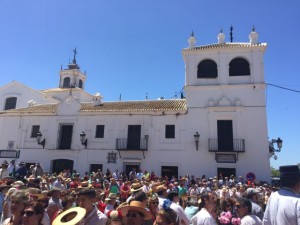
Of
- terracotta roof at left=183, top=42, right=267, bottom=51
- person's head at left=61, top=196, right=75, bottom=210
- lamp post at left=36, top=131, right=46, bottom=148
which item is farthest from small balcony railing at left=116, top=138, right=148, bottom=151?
person's head at left=61, top=196, right=75, bottom=210

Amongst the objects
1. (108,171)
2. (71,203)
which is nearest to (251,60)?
(108,171)

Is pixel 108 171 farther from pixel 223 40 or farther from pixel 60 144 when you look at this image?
pixel 223 40

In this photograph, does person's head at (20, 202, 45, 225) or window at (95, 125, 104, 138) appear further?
window at (95, 125, 104, 138)

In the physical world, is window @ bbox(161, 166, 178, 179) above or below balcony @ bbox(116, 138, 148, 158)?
below

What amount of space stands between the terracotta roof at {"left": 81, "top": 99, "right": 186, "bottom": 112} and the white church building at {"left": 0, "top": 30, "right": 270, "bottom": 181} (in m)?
0.08

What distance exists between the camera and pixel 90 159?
70.1 ft

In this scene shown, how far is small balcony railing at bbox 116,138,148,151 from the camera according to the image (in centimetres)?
2050

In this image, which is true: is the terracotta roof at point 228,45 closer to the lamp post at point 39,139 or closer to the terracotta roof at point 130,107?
the terracotta roof at point 130,107

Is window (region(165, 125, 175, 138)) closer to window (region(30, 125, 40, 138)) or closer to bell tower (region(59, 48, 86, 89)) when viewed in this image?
window (region(30, 125, 40, 138))

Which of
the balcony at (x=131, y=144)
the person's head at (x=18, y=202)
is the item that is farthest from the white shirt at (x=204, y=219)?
the balcony at (x=131, y=144)

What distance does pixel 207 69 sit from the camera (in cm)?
2183

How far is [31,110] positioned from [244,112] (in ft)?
60.9

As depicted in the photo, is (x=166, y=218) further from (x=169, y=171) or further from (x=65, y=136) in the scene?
(x=65, y=136)

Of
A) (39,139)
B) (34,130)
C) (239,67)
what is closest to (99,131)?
(39,139)
